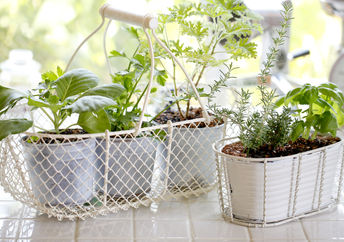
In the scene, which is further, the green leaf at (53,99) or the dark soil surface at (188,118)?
the dark soil surface at (188,118)

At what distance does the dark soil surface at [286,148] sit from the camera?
0.90m

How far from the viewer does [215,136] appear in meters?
1.01

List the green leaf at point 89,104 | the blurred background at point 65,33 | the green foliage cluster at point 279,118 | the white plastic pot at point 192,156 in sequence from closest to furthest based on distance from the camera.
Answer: the green leaf at point 89,104, the green foliage cluster at point 279,118, the white plastic pot at point 192,156, the blurred background at point 65,33

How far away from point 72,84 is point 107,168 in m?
0.16

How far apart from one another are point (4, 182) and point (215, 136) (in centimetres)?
41

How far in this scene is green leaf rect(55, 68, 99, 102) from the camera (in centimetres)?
85

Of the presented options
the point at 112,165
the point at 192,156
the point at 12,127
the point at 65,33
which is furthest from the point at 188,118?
the point at 65,33

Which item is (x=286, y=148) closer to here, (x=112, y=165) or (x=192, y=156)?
(x=192, y=156)

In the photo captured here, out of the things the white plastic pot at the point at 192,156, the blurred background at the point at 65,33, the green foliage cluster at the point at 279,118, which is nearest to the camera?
the green foliage cluster at the point at 279,118

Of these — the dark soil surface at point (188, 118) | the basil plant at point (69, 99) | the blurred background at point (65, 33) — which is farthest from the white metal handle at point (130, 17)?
the blurred background at point (65, 33)

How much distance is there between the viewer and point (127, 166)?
0.94 m

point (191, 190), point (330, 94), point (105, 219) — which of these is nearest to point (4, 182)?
point (105, 219)

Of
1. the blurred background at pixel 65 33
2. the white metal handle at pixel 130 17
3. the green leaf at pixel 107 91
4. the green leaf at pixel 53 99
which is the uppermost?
the white metal handle at pixel 130 17

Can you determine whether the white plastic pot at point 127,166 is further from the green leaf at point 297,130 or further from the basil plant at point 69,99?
the green leaf at point 297,130
